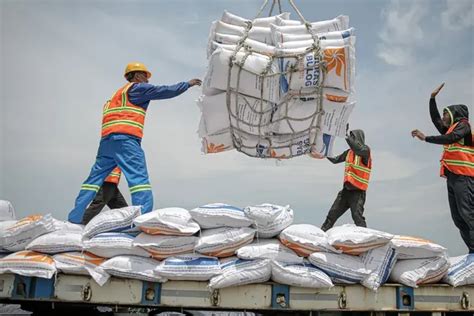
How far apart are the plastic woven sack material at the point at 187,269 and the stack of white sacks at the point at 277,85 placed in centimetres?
138

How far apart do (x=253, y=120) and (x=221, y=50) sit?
0.68 meters

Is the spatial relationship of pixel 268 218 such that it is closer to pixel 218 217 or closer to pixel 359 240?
pixel 218 217

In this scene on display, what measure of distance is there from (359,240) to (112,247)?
1.76 meters

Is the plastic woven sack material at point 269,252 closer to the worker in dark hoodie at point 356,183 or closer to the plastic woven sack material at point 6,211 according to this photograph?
the plastic woven sack material at point 6,211

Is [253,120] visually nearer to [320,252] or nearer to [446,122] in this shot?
[320,252]

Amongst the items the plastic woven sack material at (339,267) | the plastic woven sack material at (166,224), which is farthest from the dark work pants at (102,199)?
the plastic woven sack material at (339,267)

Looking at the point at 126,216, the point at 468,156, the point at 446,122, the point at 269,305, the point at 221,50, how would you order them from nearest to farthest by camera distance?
the point at 269,305 → the point at 126,216 → the point at 221,50 → the point at 468,156 → the point at 446,122

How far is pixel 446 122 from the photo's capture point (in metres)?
3.98

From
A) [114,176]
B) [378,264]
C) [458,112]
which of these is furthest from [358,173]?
[114,176]

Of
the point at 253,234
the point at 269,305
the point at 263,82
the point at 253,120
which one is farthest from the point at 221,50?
the point at 269,305

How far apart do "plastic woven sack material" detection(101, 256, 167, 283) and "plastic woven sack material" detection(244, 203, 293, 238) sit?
0.77m

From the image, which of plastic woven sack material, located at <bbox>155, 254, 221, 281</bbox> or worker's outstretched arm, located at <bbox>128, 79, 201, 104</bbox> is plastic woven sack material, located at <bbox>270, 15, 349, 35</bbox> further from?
plastic woven sack material, located at <bbox>155, 254, 221, 281</bbox>

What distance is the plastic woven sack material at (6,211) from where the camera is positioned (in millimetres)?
3748

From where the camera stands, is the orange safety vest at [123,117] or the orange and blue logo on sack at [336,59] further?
the orange safety vest at [123,117]
